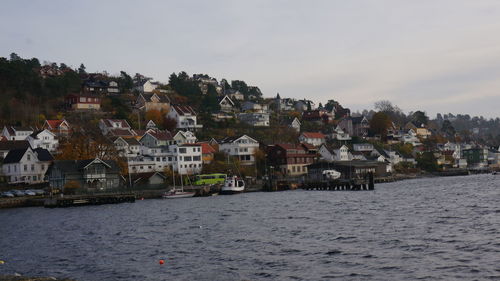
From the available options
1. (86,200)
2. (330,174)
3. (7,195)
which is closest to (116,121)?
(7,195)

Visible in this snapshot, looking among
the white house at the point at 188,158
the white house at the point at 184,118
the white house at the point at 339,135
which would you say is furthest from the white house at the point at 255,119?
the white house at the point at 188,158

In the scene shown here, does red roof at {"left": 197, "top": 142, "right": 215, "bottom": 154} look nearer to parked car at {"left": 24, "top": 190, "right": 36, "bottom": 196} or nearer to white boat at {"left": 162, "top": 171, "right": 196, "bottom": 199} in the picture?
white boat at {"left": 162, "top": 171, "right": 196, "bottom": 199}

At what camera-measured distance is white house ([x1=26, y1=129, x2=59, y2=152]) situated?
289 ft

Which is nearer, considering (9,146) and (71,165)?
(71,165)

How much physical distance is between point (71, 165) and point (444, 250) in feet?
192

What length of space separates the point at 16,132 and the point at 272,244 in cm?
7450

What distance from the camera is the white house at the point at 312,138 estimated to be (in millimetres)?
121562

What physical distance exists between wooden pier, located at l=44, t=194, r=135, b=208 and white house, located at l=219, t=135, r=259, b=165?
30880mm

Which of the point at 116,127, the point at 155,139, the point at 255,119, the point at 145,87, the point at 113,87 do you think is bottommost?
the point at 155,139

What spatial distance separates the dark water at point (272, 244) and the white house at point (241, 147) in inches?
1937

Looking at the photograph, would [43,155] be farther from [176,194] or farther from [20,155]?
[176,194]

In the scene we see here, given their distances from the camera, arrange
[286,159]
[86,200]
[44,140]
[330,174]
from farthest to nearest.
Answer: [286,159] → [330,174] → [44,140] → [86,200]

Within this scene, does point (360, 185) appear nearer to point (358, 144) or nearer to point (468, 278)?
point (358, 144)

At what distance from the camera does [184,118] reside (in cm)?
11044
